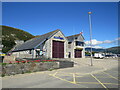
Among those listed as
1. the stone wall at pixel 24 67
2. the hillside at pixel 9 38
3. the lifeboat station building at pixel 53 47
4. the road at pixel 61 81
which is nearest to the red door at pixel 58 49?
the lifeboat station building at pixel 53 47

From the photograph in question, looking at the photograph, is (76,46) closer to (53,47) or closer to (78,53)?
(78,53)

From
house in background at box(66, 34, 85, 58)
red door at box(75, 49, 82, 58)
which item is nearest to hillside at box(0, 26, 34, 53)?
house in background at box(66, 34, 85, 58)

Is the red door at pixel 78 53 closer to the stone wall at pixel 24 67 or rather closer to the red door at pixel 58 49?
the red door at pixel 58 49

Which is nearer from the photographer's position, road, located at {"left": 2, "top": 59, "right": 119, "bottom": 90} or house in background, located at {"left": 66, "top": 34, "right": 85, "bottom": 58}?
road, located at {"left": 2, "top": 59, "right": 119, "bottom": 90}

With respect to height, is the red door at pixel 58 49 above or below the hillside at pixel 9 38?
below

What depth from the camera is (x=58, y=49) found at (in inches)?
1242

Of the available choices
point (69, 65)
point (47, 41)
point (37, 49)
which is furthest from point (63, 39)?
point (69, 65)

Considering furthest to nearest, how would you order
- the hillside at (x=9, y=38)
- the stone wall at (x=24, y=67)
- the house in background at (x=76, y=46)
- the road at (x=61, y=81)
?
the hillside at (x=9, y=38), the house in background at (x=76, y=46), the stone wall at (x=24, y=67), the road at (x=61, y=81)

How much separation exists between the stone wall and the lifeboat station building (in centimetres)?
1240

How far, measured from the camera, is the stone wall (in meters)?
10.3

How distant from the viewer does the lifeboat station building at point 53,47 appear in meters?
27.0

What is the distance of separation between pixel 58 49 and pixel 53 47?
1900 mm

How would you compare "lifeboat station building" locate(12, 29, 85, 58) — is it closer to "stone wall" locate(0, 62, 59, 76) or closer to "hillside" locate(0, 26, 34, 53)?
"stone wall" locate(0, 62, 59, 76)

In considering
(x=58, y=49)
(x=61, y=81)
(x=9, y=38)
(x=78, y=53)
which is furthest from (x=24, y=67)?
(x=9, y=38)
